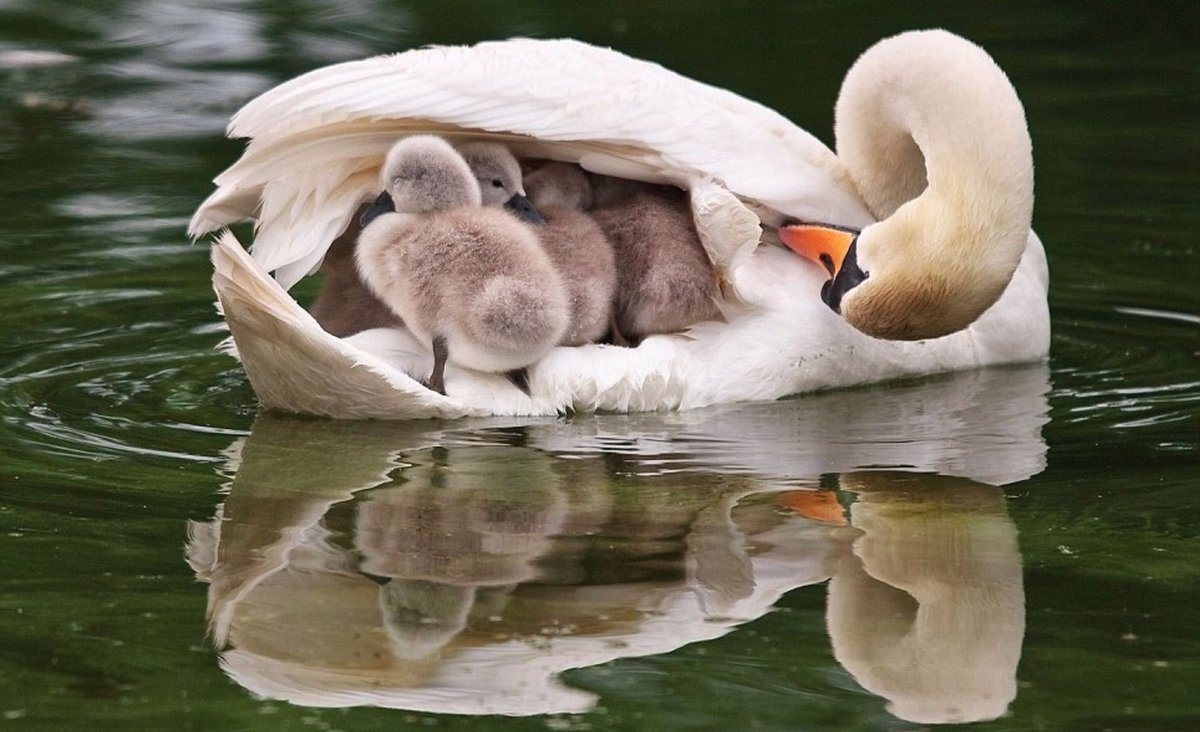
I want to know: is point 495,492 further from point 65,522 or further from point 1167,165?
point 1167,165

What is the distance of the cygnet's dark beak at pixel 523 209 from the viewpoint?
5.90m

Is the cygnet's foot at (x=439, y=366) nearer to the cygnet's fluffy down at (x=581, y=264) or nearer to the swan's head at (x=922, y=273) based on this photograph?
the cygnet's fluffy down at (x=581, y=264)

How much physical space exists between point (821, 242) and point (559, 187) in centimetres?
74

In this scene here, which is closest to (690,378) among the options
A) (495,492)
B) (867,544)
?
(495,492)

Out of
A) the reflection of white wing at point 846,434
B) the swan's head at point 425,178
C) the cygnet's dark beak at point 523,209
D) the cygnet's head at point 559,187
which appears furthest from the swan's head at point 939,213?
the swan's head at point 425,178

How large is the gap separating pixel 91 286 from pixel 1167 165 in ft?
15.2

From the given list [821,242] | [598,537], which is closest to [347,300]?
[821,242]

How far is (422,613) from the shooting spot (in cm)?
417

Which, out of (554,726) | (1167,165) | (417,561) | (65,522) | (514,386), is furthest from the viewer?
(1167,165)

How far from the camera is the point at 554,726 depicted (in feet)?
11.9

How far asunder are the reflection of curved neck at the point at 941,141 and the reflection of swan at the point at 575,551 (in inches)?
22.7

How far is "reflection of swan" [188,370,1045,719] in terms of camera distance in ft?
12.8

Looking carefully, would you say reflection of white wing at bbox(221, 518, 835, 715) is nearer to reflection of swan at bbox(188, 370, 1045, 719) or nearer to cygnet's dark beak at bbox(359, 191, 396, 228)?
reflection of swan at bbox(188, 370, 1045, 719)

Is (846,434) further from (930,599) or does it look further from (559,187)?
(930,599)
